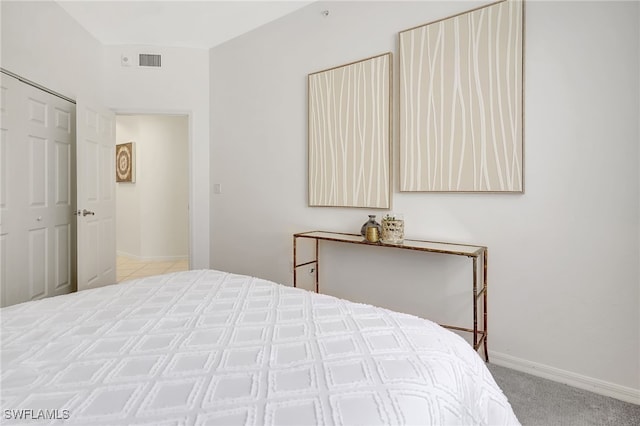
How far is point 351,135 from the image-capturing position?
271 centimetres

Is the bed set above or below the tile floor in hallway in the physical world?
above

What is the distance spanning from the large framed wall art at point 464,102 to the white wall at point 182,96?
7.96 feet

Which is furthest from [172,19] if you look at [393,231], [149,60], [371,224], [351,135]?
[393,231]

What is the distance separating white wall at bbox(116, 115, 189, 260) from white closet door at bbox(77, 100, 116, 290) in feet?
5.31

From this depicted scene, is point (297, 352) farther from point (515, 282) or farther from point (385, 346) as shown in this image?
point (515, 282)

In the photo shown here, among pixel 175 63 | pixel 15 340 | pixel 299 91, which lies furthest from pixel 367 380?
pixel 175 63

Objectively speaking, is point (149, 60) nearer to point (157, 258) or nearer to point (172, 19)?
point (172, 19)

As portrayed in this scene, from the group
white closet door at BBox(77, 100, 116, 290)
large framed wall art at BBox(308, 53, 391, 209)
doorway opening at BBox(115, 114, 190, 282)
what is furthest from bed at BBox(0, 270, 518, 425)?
doorway opening at BBox(115, 114, 190, 282)

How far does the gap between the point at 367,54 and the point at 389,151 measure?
0.82 metres

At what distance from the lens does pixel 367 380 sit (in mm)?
748

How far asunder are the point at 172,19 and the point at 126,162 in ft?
9.90

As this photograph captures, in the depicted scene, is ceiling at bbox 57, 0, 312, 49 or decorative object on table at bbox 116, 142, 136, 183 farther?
decorative object on table at bbox 116, 142, 136, 183

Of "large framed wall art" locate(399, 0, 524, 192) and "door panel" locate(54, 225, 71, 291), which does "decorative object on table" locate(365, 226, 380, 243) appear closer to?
"large framed wall art" locate(399, 0, 524, 192)

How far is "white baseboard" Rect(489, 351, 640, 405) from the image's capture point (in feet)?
5.66
